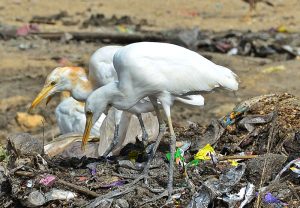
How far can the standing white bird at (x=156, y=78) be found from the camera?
16.8 ft

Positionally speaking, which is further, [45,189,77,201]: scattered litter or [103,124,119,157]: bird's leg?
[103,124,119,157]: bird's leg

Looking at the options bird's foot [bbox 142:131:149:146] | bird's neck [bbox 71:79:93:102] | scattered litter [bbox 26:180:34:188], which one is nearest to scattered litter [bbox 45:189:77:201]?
scattered litter [bbox 26:180:34:188]

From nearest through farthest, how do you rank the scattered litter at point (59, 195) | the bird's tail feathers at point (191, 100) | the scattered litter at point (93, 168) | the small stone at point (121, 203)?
the small stone at point (121, 203) < the scattered litter at point (59, 195) < the scattered litter at point (93, 168) < the bird's tail feathers at point (191, 100)

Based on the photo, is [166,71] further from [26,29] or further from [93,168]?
[26,29]

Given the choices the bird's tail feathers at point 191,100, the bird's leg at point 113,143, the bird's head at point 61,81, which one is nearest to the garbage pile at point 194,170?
the bird's leg at point 113,143

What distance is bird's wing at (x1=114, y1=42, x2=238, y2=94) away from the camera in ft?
16.7

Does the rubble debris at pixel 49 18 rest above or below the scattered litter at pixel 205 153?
below

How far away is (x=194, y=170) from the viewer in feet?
17.6

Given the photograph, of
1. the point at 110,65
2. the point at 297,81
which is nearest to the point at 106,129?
the point at 110,65

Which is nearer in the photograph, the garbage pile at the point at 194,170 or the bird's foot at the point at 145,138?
the garbage pile at the point at 194,170

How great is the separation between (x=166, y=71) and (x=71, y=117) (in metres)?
2.82

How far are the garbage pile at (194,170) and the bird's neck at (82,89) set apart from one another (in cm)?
72

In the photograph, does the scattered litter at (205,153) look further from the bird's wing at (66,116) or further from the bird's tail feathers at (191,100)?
the bird's wing at (66,116)

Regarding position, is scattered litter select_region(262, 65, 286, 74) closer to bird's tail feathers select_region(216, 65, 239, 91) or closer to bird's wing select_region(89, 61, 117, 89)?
bird's wing select_region(89, 61, 117, 89)
